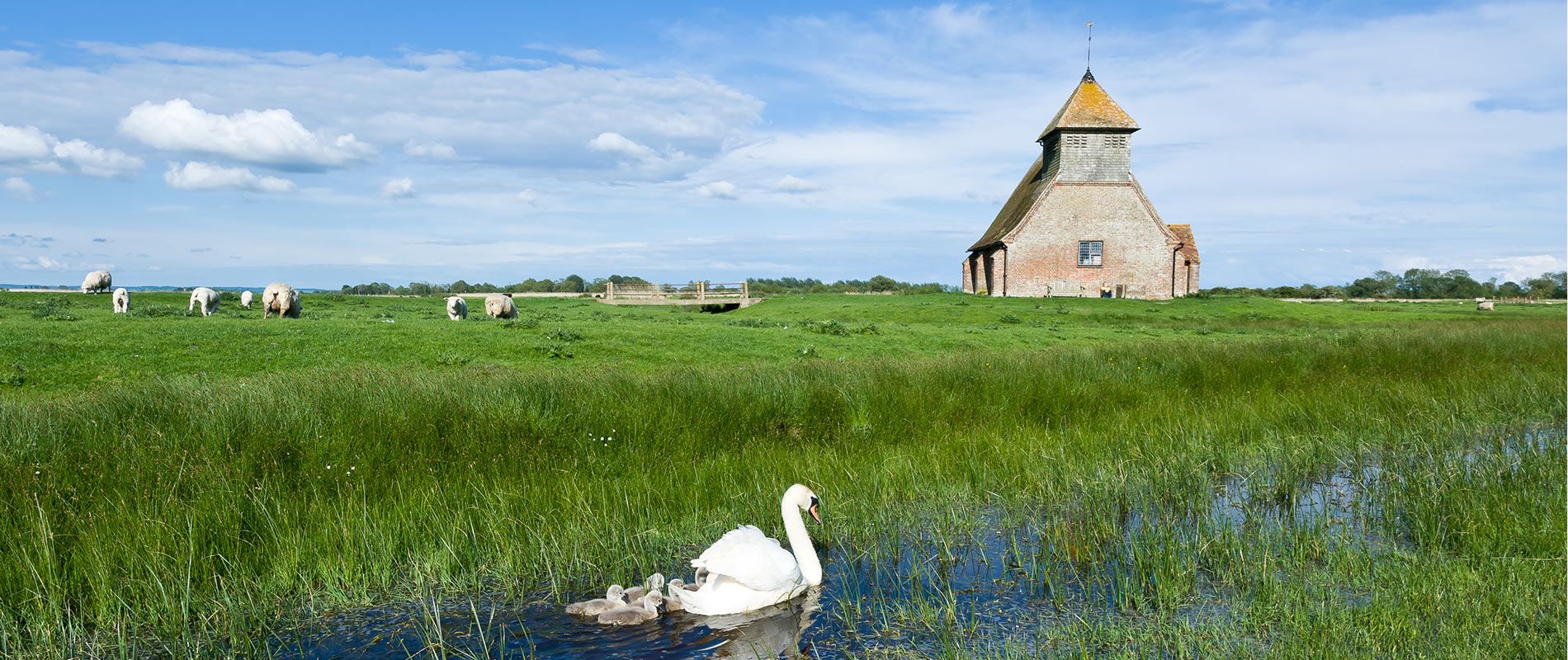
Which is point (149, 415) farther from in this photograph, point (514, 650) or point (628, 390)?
point (514, 650)

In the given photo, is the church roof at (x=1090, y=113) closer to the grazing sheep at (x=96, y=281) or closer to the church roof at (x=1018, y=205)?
the church roof at (x=1018, y=205)

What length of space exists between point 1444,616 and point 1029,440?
5.06m

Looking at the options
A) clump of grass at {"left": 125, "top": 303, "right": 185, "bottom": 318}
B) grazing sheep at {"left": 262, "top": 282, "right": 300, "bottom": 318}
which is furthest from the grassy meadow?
grazing sheep at {"left": 262, "top": 282, "right": 300, "bottom": 318}

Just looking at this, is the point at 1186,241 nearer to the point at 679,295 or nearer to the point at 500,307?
the point at 679,295

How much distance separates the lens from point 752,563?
6254 mm

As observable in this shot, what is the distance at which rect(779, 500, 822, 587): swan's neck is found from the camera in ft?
22.1

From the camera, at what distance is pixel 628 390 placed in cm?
1209

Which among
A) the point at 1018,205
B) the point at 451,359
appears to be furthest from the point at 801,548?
the point at 1018,205

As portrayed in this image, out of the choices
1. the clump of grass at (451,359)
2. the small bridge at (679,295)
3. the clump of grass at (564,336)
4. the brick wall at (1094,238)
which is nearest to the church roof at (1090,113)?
the brick wall at (1094,238)

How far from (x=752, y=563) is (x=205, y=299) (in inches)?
1295

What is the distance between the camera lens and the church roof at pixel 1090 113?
5328cm

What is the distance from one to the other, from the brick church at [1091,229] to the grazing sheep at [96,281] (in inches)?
1995

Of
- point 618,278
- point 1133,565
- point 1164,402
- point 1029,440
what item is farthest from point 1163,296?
point 1133,565

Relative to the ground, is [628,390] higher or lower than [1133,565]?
higher
